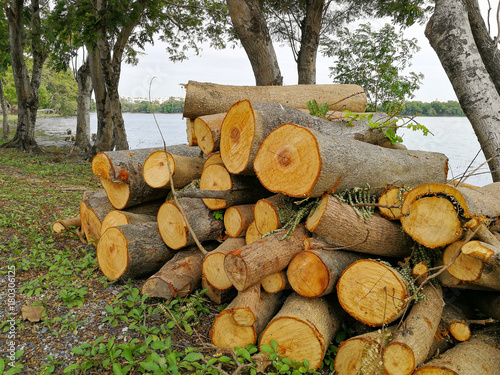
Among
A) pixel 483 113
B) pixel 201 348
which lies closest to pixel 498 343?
pixel 201 348

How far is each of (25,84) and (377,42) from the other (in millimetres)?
11313

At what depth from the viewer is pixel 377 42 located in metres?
10.4

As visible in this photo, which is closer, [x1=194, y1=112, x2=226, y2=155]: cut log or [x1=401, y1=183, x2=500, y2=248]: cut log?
[x1=401, y1=183, x2=500, y2=248]: cut log

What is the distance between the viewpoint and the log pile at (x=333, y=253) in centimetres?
224

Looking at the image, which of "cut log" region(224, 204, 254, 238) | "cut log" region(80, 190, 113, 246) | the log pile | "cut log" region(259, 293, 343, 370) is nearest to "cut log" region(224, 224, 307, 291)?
the log pile

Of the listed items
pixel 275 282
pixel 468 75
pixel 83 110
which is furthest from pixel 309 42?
pixel 83 110

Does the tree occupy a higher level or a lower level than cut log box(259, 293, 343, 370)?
higher

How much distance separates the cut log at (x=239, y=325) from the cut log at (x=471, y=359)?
1.08 m

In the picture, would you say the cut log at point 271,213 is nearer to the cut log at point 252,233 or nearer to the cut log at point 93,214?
the cut log at point 252,233

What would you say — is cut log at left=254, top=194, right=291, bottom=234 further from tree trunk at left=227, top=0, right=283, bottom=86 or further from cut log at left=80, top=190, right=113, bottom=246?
tree trunk at left=227, top=0, right=283, bottom=86

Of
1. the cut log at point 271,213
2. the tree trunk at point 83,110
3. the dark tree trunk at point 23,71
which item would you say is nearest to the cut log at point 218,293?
the cut log at point 271,213


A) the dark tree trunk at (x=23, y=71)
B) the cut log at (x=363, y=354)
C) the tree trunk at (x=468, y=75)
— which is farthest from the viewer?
the dark tree trunk at (x=23, y=71)

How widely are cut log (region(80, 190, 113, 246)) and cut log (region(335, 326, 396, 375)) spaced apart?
2.99 metres

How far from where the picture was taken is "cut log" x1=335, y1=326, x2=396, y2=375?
7.22 ft
